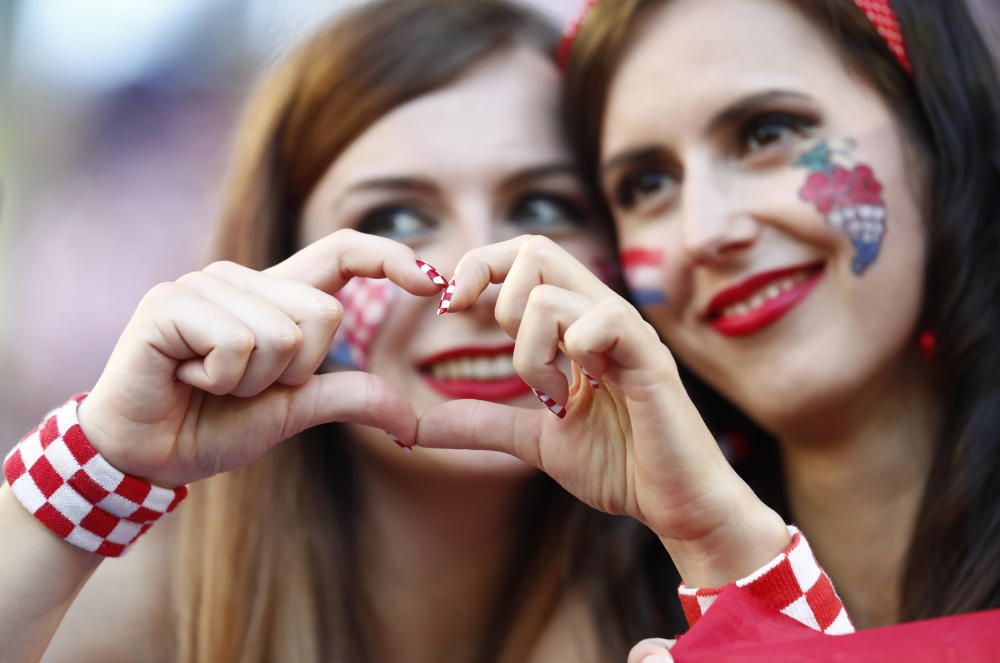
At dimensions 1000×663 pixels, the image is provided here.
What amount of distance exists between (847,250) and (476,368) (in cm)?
58

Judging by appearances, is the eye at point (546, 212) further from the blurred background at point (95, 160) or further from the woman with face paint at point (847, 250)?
the blurred background at point (95, 160)

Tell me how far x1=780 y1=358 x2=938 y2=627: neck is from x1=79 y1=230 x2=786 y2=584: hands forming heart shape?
0.49 m

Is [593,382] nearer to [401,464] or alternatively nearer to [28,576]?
[28,576]

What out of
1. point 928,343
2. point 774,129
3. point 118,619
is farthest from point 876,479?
point 118,619

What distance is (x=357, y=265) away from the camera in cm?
99

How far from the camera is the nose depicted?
4.29 feet

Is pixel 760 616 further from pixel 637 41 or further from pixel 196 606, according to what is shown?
pixel 196 606

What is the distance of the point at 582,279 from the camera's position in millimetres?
916

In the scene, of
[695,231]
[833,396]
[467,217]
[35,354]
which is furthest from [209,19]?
[833,396]

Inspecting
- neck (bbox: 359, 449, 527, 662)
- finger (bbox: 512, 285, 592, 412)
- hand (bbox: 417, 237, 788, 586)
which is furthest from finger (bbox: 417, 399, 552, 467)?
neck (bbox: 359, 449, 527, 662)

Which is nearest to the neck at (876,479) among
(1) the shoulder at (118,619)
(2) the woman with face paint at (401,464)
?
(2) the woman with face paint at (401,464)

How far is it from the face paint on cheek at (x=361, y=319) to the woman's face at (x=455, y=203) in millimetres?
10

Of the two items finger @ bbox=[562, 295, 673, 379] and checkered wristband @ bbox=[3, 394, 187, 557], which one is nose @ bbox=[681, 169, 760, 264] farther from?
checkered wristband @ bbox=[3, 394, 187, 557]

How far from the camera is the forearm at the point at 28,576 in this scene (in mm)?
951
